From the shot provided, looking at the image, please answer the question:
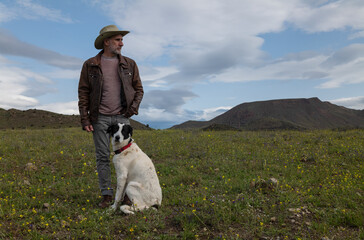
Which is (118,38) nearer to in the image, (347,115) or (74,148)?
(74,148)

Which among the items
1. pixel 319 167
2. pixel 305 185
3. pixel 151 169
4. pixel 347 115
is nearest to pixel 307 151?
pixel 319 167

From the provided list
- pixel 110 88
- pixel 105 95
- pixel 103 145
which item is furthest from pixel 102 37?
pixel 103 145

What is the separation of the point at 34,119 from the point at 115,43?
41.2m

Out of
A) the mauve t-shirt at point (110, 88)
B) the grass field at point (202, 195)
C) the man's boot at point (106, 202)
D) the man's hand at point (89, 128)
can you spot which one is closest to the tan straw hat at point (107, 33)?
the mauve t-shirt at point (110, 88)

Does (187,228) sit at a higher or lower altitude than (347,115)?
lower

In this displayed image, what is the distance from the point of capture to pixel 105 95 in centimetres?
622

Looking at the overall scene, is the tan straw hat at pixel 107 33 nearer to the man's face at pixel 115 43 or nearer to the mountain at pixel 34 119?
the man's face at pixel 115 43

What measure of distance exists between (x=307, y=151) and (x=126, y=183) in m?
8.87

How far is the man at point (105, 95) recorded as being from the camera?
6.14 m

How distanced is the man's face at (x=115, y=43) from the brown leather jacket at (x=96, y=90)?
6.9 inches

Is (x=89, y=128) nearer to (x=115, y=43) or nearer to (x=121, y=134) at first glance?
(x=121, y=134)

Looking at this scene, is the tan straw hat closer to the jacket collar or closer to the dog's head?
the jacket collar

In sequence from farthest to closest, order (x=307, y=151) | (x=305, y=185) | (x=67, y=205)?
1. (x=307, y=151)
2. (x=305, y=185)
3. (x=67, y=205)

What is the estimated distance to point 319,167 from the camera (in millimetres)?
9266
